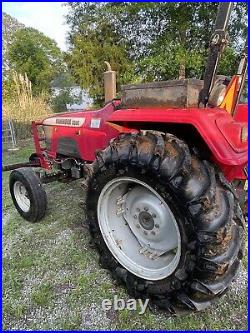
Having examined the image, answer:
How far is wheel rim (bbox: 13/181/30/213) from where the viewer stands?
2.87 m

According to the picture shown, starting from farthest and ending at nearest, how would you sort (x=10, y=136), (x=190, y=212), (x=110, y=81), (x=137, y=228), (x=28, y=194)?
1. (x=10, y=136)
2. (x=110, y=81)
3. (x=28, y=194)
4. (x=137, y=228)
5. (x=190, y=212)

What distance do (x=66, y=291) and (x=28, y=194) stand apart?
1031 millimetres

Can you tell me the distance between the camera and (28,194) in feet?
8.64

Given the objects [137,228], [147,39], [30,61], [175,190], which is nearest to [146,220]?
[137,228]

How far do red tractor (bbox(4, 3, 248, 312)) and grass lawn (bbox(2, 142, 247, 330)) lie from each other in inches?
6.6

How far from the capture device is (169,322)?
170 cm

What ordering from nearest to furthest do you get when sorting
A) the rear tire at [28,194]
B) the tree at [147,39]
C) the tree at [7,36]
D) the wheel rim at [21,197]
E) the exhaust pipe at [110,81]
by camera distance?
the rear tire at [28,194] → the wheel rim at [21,197] → the exhaust pipe at [110,81] → the tree at [147,39] → the tree at [7,36]

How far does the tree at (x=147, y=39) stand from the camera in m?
8.21

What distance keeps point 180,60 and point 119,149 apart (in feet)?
23.3

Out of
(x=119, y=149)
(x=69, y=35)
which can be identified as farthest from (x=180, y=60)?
(x=119, y=149)

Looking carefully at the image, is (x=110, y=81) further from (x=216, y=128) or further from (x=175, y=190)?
(x=175, y=190)

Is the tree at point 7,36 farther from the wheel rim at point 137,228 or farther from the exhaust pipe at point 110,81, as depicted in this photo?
the wheel rim at point 137,228

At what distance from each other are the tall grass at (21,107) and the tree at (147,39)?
1863mm

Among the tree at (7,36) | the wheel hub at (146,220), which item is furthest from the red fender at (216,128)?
the tree at (7,36)
